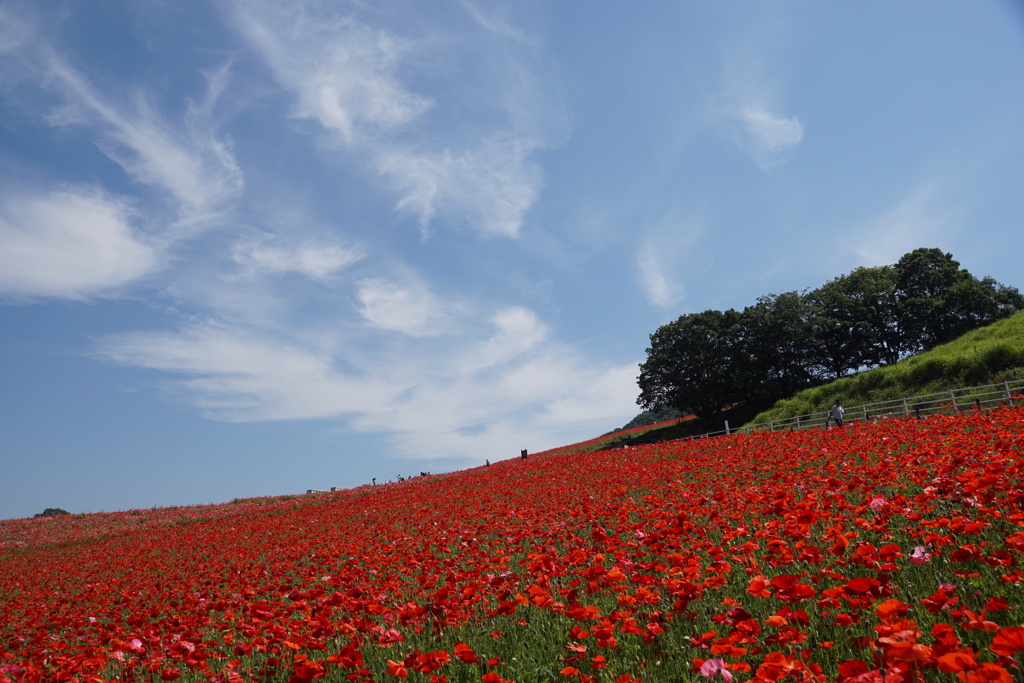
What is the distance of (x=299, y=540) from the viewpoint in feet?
51.5

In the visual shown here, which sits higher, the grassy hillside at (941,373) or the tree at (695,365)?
the tree at (695,365)

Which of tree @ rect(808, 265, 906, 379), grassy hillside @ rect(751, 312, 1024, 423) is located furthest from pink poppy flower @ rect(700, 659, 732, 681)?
tree @ rect(808, 265, 906, 379)

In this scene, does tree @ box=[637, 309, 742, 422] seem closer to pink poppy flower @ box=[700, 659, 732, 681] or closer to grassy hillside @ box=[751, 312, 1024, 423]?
grassy hillside @ box=[751, 312, 1024, 423]

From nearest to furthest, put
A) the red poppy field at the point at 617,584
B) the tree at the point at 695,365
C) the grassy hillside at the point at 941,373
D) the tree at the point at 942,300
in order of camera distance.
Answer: the red poppy field at the point at 617,584, the grassy hillside at the point at 941,373, the tree at the point at 695,365, the tree at the point at 942,300

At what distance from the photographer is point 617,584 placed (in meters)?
4.54

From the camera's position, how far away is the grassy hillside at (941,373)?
23.1 m

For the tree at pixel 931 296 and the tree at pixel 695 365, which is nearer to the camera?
the tree at pixel 695 365

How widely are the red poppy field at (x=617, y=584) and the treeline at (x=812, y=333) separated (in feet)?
98.5

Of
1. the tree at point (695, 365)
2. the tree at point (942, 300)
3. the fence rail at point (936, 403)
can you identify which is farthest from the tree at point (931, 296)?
the fence rail at point (936, 403)

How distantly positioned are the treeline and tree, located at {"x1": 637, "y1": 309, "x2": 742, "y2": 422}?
0.09m

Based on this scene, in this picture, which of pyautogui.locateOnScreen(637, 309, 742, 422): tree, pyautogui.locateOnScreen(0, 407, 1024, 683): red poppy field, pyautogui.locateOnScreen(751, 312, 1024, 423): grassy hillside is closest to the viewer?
pyautogui.locateOnScreen(0, 407, 1024, 683): red poppy field

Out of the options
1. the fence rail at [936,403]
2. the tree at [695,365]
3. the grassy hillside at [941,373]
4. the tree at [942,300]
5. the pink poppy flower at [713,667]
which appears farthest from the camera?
the tree at [942,300]

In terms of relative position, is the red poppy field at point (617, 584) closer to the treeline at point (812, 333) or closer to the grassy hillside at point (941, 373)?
the grassy hillside at point (941, 373)

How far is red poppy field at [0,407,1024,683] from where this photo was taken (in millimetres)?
3131
